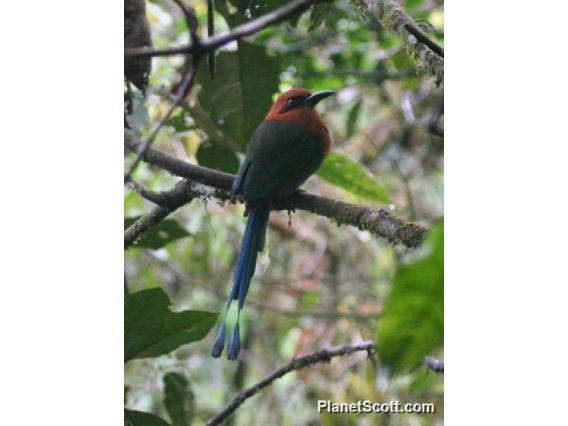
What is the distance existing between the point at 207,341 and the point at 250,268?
1.74 meters

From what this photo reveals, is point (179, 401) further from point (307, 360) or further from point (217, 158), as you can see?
point (217, 158)

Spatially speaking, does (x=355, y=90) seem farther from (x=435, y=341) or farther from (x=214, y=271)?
(x=435, y=341)

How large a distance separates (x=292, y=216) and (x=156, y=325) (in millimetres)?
1995

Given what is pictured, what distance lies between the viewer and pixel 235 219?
4.09 metres

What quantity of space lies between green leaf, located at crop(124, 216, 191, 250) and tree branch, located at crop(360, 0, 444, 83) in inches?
35.6

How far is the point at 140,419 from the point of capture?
6.97ft

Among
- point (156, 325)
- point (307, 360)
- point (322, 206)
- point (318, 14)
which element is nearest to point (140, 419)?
point (156, 325)

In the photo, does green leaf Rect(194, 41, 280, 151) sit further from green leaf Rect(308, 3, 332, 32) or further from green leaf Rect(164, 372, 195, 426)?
green leaf Rect(164, 372, 195, 426)

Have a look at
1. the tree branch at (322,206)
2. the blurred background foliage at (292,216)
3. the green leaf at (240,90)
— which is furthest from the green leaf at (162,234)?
the green leaf at (240,90)

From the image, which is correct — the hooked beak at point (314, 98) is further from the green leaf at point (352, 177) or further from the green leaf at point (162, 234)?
the green leaf at point (162, 234)

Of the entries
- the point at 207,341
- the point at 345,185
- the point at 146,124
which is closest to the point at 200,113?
the point at 146,124

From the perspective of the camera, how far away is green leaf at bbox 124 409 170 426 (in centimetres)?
212

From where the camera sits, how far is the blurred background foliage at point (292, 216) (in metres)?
2.61

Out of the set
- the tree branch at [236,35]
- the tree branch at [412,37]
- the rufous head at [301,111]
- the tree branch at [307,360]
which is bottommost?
the tree branch at [307,360]
